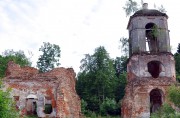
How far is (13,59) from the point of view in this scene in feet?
137

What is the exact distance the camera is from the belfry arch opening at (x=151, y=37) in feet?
86.8

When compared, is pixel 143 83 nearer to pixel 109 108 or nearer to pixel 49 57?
pixel 109 108

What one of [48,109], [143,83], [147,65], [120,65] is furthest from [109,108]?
[48,109]

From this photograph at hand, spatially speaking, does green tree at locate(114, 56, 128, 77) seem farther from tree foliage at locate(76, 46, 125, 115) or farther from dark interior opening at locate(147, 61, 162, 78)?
dark interior opening at locate(147, 61, 162, 78)

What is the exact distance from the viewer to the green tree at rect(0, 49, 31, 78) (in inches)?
1640

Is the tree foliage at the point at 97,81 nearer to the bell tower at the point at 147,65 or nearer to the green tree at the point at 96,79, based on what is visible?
the green tree at the point at 96,79

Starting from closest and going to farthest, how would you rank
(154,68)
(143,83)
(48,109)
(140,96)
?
(48,109)
(140,96)
(143,83)
(154,68)

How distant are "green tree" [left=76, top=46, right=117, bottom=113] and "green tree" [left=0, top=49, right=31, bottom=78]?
662 cm

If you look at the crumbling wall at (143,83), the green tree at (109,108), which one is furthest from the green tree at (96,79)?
the crumbling wall at (143,83)

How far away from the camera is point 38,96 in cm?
2281

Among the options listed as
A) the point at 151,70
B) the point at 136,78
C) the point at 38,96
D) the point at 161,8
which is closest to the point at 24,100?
the point at 38,96

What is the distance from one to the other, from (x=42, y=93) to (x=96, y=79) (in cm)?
1912

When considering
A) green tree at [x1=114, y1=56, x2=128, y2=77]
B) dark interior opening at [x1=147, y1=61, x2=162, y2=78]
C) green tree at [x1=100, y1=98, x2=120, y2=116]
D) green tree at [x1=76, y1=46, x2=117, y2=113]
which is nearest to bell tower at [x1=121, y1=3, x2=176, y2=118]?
dark interior opening at [x1=147, y1=61, x2=162, y2=78]

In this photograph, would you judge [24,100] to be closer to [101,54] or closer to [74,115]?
[74,115]
